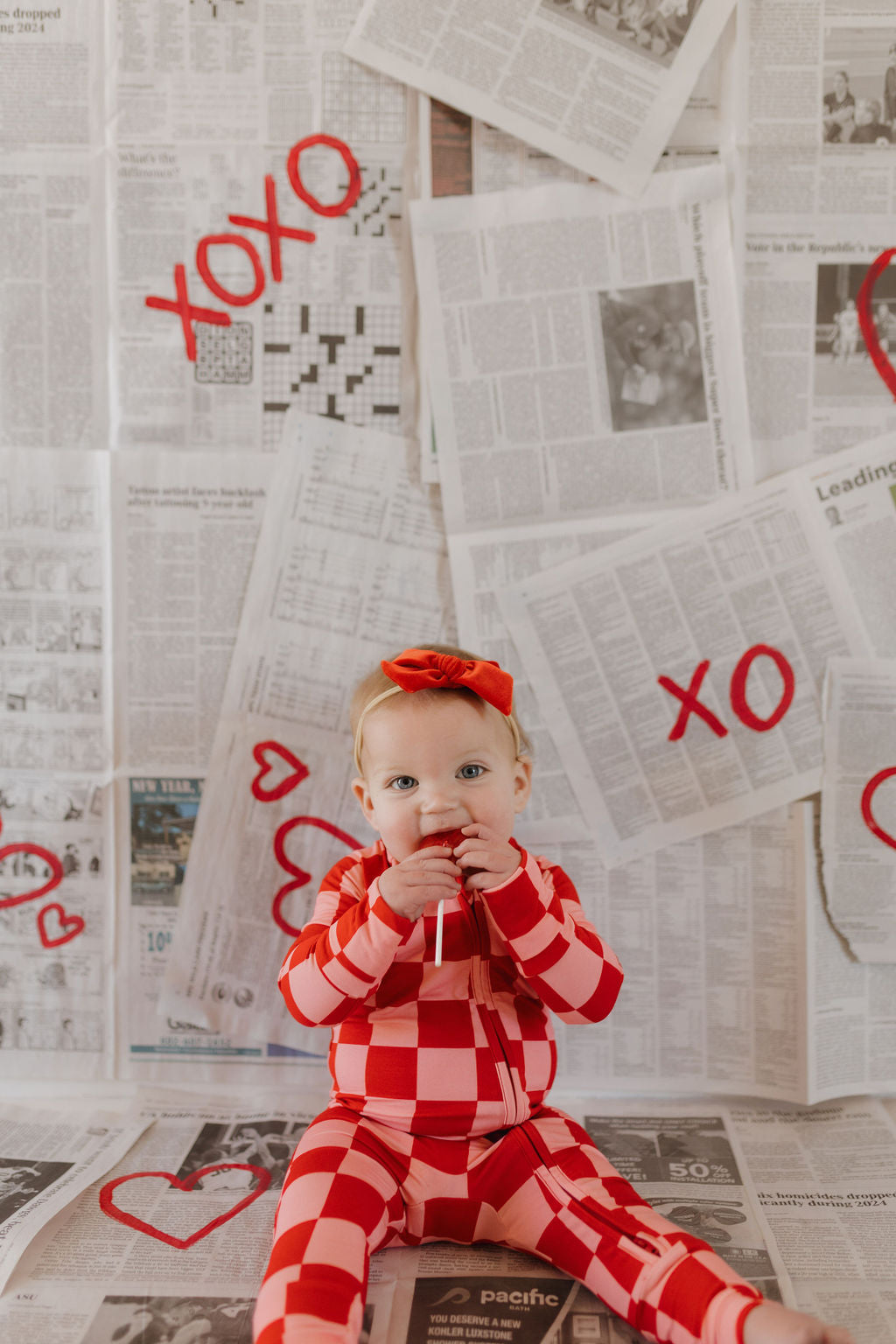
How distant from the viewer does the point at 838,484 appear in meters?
1.05

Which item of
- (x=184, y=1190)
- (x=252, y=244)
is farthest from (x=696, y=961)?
(x=252, y=244)

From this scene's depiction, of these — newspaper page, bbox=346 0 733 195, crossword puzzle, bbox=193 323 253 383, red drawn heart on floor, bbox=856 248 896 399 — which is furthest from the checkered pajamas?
newspaper page, bbox=346 0 733 195

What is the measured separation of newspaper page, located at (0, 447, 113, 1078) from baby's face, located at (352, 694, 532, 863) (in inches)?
17.0

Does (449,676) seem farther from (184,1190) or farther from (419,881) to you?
(184,1190)

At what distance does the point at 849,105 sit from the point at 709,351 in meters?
0.29

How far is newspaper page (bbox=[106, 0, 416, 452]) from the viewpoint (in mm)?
1018

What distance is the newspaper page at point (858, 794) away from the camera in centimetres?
105

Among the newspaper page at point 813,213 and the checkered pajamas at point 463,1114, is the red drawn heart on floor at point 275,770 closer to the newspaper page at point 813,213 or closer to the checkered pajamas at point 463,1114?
the checkered pajamas at point 463,1114

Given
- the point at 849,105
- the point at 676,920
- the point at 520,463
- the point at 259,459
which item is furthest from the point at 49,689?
the point at 849,105

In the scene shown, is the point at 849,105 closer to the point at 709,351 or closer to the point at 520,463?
the point at 709,351

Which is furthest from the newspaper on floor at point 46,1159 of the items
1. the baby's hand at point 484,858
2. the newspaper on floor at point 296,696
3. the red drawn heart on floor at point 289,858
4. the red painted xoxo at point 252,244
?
the red painted xoxo at point 252,244

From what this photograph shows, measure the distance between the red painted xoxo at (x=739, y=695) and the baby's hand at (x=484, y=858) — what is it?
350 millimetres

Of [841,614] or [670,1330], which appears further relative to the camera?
[841,614]

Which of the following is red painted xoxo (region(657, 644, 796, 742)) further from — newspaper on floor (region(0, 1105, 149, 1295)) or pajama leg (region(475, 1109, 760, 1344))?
newspaper on floor (region(0, 1105, 149, 1295))
